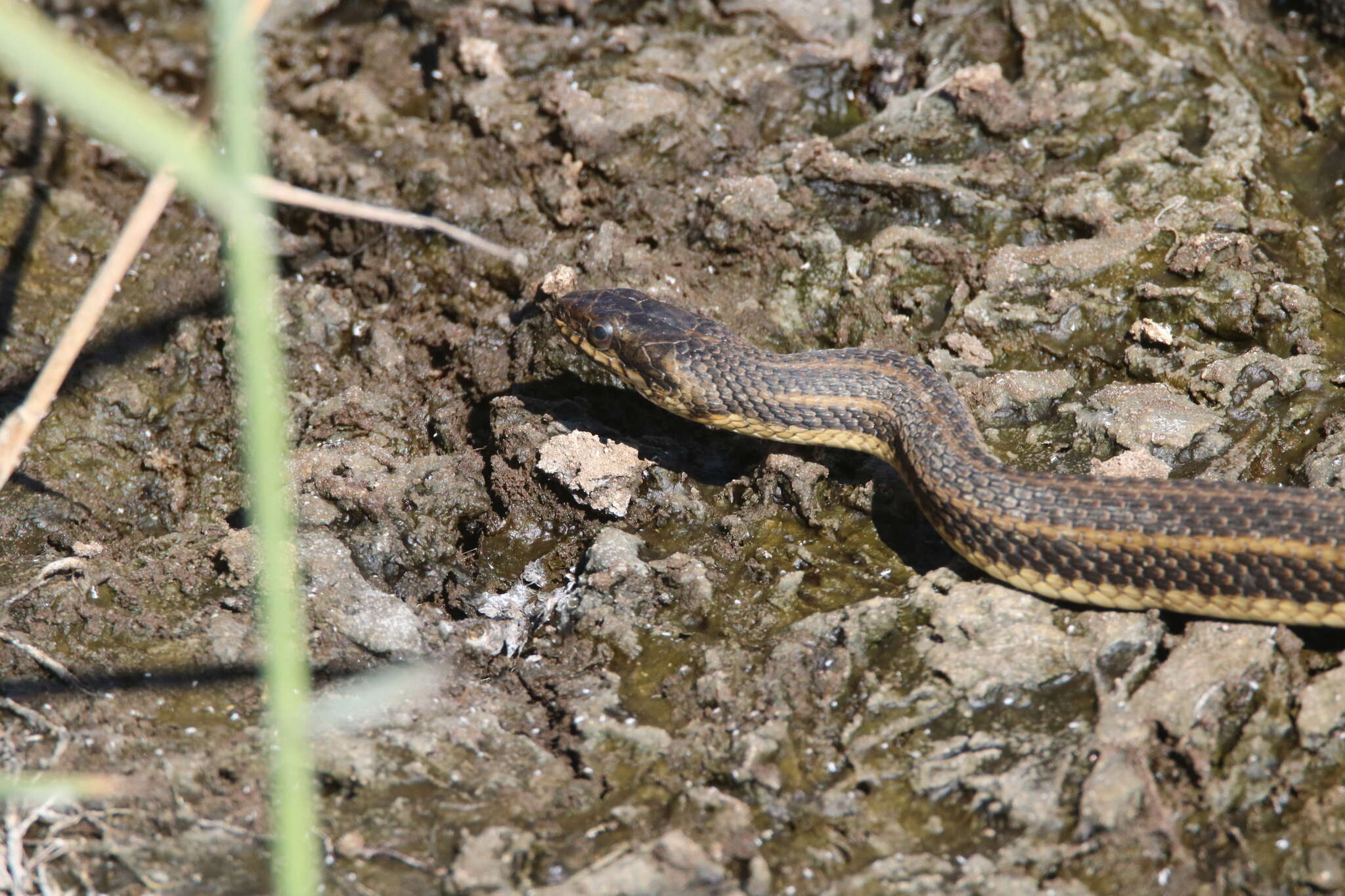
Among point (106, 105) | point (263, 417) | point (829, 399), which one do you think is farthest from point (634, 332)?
Result: point (106, 105)

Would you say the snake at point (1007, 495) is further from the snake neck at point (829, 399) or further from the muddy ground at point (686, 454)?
the muddy ground at point (686, 454)

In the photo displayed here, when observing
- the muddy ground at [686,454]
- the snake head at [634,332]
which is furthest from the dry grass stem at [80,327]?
the snake head at [634,332]

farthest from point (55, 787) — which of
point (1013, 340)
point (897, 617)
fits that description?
point (1013, 340)

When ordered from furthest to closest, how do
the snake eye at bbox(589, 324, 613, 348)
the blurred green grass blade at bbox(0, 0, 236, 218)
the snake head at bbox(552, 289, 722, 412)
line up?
the snake eye at bbox(589, 324, 613, 348) → the snake head at bbox(552, 289, 722, 412) → the blurred green grass blade at bbox(0, 0, 236, 218)

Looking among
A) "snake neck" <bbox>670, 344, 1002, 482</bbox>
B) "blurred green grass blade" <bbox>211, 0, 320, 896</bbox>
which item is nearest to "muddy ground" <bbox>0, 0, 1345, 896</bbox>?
"snake neck" <bbox>670, 344, 1002, 482</bbox>

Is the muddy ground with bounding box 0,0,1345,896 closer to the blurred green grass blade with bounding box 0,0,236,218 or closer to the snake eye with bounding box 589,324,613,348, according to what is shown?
the snake eye with bounding box 589,324,613,348
